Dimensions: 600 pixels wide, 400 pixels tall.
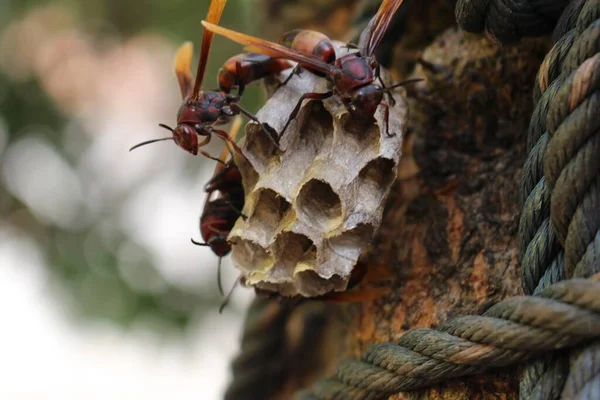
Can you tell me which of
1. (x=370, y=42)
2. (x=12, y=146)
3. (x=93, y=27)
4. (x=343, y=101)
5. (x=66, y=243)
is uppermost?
(x=93, y=27)

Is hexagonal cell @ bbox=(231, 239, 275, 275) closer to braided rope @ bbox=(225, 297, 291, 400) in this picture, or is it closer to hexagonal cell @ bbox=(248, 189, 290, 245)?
hexagonal cell @ bbox=(248, 189, 290, 245)

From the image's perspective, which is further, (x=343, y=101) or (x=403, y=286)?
(x=403, y=286)

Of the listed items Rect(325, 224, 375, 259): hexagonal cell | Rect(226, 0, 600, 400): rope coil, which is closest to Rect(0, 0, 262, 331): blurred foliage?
Rect(325, 224, 375, 259): hexagonal cell

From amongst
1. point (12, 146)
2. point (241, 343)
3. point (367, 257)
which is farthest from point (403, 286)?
point (12, 146)

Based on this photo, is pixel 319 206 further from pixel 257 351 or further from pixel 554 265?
pixel 257 351

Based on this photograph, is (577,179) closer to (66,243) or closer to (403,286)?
(403,286)

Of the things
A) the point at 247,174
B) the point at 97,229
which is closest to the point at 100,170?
the point at 97,229

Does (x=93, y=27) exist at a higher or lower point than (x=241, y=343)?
higher
